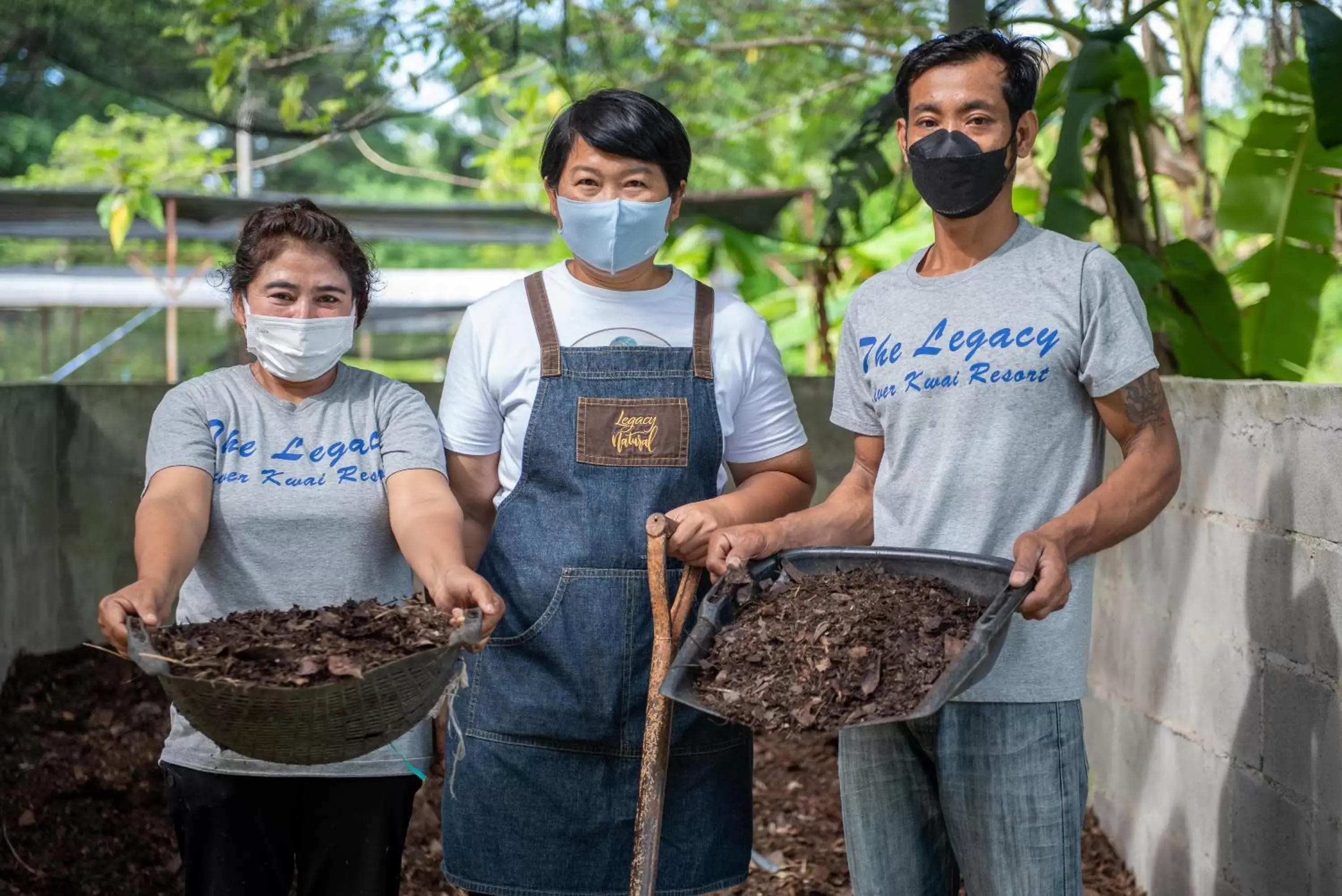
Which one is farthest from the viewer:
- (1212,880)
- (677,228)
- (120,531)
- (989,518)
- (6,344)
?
(6,344)

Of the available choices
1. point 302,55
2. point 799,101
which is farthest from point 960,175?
point 799,101

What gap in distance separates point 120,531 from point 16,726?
2.58 ft

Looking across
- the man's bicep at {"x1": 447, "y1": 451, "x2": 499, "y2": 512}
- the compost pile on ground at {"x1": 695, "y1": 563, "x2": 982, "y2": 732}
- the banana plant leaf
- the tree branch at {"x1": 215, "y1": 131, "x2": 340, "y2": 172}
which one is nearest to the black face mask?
the compost pile on ground at {"x1": 695, "y1": 563, "x2": 982, "y2": 732}

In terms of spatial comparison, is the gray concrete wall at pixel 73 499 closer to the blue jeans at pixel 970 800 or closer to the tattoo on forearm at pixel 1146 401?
the blue jeans at pixel 970 800

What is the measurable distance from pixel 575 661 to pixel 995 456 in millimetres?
843

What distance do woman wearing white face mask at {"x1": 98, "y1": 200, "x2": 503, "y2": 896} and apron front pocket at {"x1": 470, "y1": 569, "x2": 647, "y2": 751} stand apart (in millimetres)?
199

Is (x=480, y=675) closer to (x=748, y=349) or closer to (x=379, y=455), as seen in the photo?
(x=379, y=455)

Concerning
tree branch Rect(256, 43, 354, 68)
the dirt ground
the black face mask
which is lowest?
the dirt ground

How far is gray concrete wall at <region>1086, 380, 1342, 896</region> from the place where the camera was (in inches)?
101

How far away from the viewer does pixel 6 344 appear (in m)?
15.4

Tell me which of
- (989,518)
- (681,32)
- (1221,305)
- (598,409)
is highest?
(681,32)

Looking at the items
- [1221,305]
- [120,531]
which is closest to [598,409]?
[1221,305]

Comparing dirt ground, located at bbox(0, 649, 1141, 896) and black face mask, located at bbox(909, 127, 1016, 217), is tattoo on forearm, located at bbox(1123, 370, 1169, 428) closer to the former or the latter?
black face mask, located at bbox(909, 127, 1016, 217)

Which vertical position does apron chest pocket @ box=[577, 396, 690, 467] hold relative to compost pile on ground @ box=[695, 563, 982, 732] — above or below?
above
